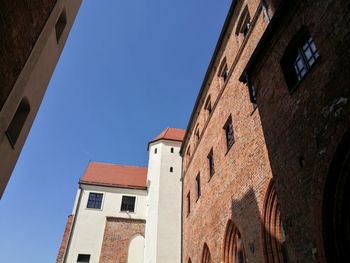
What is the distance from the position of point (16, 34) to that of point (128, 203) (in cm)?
2113

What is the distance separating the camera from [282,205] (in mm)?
5219

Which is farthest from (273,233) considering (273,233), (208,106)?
(208,106)

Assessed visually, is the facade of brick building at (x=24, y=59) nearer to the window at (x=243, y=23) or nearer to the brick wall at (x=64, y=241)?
the window at (x=243, y=23)

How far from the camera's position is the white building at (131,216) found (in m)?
18.6

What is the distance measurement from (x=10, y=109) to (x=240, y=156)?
22.8 feet

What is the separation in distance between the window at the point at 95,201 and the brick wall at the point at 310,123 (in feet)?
68.0

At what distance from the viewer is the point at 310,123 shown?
4789 millimetres

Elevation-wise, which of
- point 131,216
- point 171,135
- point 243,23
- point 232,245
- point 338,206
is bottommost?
point 338,206

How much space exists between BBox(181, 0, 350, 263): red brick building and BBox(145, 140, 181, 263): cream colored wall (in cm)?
609

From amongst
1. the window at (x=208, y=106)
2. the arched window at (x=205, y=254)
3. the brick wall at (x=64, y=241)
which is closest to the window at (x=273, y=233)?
the arched window at (x=205, y=254)

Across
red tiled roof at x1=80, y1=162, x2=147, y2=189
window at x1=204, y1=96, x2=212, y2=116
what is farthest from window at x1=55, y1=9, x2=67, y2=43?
red tiled roof at x1=80, y1=162, x2=147, y2=189

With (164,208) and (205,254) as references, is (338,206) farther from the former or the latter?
(164,208)

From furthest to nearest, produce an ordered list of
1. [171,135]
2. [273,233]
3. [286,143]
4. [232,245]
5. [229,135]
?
[171,135], [229,135], [232,245], [273,233], [286,143]

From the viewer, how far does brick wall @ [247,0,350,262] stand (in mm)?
4227
